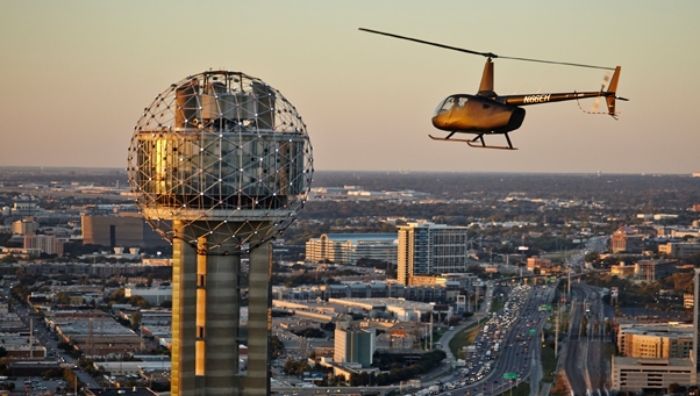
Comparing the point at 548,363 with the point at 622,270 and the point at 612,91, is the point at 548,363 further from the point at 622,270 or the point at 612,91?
the point at 612,91

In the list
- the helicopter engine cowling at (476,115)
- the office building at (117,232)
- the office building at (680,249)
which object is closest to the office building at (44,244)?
the office building at (117,232)

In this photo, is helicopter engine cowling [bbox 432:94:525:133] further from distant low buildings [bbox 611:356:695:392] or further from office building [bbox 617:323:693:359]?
office building [bbox 617:323:693:359]

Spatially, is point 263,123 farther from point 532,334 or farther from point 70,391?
point 532,334

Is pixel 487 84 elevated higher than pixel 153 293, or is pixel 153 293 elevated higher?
pixel 487 84

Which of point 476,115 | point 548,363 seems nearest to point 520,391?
point 548,363

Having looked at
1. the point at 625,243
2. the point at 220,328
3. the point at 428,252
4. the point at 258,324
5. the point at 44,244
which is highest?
the point at 258,324

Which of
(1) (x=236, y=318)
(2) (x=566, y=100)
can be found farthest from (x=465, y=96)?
(1) (x=236, y=318)

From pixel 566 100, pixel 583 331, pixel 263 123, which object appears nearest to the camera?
pixel 566 100
